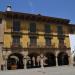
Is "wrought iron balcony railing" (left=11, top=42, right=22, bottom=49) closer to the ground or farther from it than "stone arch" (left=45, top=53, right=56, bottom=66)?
farther from it

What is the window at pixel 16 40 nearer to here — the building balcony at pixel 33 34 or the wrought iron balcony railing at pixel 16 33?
the wrought iron balcony railing at pixel 16 33

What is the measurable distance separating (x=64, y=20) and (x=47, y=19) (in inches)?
159

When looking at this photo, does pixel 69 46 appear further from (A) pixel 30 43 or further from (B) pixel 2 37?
(B) pixel 2 37

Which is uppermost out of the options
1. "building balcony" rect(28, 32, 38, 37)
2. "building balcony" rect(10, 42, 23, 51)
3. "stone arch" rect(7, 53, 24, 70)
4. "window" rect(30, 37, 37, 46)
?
"building balcony" rect(28, 32, 38, 37)

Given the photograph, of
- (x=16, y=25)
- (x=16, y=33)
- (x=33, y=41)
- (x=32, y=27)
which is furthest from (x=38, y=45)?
(x=16, y=25)

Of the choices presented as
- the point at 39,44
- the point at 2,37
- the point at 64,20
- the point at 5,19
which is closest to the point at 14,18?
the point at 5,19

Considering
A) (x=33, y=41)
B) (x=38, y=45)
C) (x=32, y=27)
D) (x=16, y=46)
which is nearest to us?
(x=16, y=46)

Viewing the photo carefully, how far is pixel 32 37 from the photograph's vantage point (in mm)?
35375

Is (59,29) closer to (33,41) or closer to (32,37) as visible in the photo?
(32,37)

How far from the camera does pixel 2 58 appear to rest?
3259 centimetres

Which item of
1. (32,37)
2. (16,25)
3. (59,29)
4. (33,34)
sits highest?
(16,25)

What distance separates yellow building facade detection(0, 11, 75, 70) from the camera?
33281 mm

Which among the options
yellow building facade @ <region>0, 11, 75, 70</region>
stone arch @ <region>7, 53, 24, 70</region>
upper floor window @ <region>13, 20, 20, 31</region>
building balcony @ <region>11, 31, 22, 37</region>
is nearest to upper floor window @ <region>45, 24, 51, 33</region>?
yellow building facade @ <region>0, 11, 75, 70</region>

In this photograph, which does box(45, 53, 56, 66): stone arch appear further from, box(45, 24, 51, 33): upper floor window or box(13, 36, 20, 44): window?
box(13, 36, 20, 44): window
